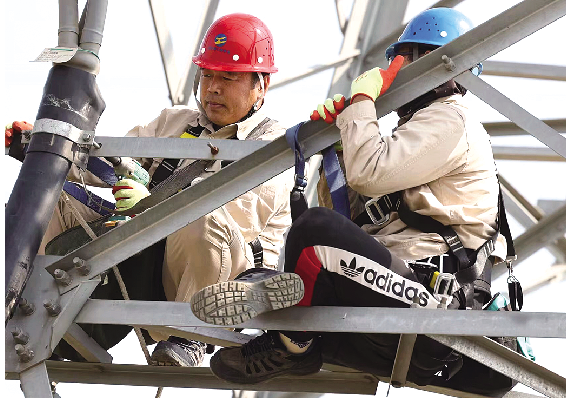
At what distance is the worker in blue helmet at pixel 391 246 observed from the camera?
566cm

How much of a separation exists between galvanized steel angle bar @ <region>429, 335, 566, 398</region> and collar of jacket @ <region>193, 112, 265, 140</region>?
2.01m

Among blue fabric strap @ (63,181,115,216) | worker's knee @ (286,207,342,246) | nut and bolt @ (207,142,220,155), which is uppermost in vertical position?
A: nut and bolt @ (207,142,220,155)

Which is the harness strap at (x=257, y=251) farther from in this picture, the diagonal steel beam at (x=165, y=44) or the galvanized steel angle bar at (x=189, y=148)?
the diagonal steel beam at (x=165, y=44)

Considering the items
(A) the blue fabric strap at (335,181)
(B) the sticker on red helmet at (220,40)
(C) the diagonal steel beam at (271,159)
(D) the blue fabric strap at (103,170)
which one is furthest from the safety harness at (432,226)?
(B) the sticker on red helmet at (220,40)

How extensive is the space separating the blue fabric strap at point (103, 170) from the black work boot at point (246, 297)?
168 cm

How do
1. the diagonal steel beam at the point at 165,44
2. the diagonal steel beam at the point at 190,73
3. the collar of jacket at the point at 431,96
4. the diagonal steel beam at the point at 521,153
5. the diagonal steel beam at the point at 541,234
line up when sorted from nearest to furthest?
1. the collar of jacket at the point at 431,96
2. the diagonal steel beam at the point at 165,44
3. the diagonal steel beam at the point at 190,73
4. the diagonal steel beam at the point at 541,234
5. the diagonal steel beam at the point at 521,153

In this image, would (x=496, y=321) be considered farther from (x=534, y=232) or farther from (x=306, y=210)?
(x=534, y=232)

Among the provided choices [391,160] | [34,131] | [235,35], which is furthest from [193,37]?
[391,160]

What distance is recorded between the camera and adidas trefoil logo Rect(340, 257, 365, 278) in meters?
5.63

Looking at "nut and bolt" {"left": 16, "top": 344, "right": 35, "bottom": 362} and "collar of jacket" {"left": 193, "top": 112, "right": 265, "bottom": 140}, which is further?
"collar of jacket" {"left": 193, "top": 112, "right": 265, "bottom": 140}

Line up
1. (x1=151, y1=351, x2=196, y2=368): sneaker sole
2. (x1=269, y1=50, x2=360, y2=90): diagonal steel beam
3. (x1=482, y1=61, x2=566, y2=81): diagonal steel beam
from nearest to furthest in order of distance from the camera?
(x1=151, y1=351, x2=196, y2=368): sneaker sole < (x1=269, y1=50, x2=360, y2=90): diagonal steel beam < (x1=482, y1=61, x2=566, y2=81): diagonal steel beam

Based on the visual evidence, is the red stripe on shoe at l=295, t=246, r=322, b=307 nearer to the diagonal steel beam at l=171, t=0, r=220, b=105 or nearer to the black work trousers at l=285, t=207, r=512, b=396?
the black work trousers at l=285, t=207, r=512, b=396

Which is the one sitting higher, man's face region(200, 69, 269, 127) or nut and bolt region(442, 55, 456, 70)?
man's face region(200, 69, 269, 127)

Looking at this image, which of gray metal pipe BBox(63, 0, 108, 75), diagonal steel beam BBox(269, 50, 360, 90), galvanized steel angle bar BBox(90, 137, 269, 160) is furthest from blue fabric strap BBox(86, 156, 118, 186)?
diagonal steel beam BBox(269, 50, 360, 90)
